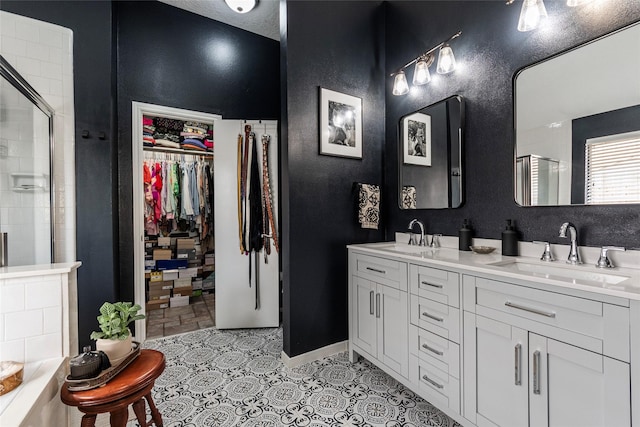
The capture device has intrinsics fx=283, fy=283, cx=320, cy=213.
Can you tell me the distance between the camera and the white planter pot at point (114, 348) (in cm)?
116

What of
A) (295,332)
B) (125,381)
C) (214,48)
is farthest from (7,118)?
(295,332)

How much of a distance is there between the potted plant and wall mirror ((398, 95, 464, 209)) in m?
2.10

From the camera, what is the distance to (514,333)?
4.14 feet

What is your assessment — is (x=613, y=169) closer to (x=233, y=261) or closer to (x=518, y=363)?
(x=518, y=363)

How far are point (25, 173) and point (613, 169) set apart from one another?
344 centimetres

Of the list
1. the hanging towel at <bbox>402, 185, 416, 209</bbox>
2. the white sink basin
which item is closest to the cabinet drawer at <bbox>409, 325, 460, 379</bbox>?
the white sink basin

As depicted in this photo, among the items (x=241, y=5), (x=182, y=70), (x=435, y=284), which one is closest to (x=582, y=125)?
(x=435, y=284)

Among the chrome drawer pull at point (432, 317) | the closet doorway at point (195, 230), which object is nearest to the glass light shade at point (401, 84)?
the closet doorway at point (195, 230)

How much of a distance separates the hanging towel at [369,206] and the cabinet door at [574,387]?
4.85 feet

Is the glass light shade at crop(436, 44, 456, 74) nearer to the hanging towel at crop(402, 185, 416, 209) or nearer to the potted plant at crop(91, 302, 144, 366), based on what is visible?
the hanging towel at crop(402, 185, 416, 209)

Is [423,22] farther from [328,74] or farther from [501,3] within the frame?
[328,74]

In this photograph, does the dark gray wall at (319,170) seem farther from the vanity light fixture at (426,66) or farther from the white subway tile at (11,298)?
the white subway tile at (11,298)

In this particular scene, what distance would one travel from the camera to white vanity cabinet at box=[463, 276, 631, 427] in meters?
0.99

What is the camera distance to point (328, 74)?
7.98ft
